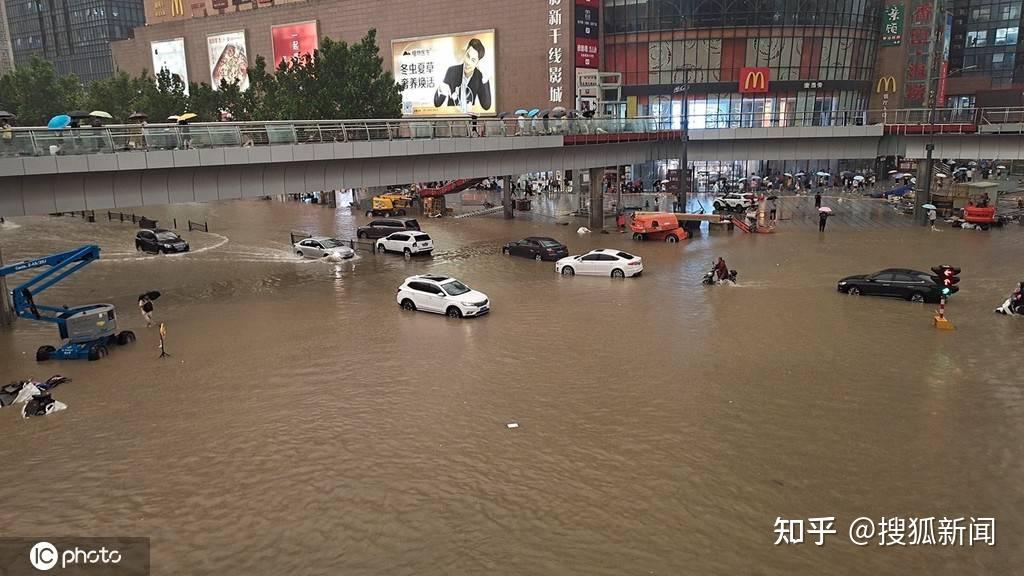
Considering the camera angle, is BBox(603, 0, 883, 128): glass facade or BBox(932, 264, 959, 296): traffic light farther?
BBox(603, 0, 883, 128): glass facade

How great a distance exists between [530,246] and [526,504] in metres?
24.3

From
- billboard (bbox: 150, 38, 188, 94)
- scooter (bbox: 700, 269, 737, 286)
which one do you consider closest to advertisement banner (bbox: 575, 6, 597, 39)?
scooter (bbox: 700, 269, 737, 286)

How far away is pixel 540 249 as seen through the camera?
116 ft

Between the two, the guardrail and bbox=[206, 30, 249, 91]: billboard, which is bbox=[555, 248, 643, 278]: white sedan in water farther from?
bbox=[206, 30, 249, 91]: billboard

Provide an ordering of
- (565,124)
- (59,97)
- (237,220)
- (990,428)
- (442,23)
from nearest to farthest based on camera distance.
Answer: (990,428), (565,124), (237,220), (59,97), (442,23)

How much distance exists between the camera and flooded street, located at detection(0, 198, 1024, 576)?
11.0m

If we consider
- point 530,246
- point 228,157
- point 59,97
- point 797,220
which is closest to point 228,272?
point 228,157

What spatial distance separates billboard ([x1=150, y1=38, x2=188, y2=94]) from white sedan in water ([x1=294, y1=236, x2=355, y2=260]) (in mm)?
81971

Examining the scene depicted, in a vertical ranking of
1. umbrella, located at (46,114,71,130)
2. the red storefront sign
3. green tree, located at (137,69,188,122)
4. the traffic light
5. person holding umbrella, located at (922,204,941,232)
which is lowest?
person holding umbrella, located at (922,204,941,232)

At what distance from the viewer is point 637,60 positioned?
73.8m

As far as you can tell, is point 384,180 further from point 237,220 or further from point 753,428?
point 237,220

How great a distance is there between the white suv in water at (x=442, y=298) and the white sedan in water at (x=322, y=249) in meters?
12.5
